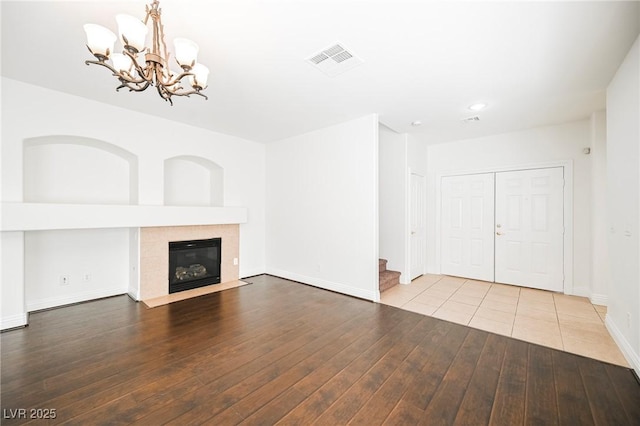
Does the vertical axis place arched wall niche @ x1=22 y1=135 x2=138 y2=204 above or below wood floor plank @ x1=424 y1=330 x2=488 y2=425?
above

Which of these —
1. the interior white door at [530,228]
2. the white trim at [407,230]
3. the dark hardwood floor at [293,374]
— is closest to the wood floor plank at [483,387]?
the dark hardwood floor at [293,374]

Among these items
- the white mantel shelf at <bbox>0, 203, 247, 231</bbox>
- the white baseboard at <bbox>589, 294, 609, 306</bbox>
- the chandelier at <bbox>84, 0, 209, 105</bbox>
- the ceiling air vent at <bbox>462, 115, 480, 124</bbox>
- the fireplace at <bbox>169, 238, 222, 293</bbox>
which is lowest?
the white baseboard at <bbox>589, 294, 609, 306</bbox>

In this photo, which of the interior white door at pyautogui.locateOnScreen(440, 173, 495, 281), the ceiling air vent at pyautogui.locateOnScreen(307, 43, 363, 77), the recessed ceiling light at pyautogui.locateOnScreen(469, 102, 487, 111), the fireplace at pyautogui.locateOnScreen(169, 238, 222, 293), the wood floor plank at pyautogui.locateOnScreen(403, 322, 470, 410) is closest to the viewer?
the wood floor plank at pyautogui.locateOnScreen(403, 322, 470, 410)

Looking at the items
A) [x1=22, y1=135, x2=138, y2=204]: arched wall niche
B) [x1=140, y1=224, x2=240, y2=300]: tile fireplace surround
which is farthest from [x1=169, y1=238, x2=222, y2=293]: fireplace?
[x1=22, y1=135, x2=138, y2=204]: arched wall niche

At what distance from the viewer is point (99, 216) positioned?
11.4 ft

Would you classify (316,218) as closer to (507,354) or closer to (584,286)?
(507,354)

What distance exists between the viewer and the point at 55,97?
3.29 meters

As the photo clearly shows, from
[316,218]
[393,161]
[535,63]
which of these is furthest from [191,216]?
[535,63]

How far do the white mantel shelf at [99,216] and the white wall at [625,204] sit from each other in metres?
5.14

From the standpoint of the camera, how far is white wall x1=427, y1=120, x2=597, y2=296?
165 inches

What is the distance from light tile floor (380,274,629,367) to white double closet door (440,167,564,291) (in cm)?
32

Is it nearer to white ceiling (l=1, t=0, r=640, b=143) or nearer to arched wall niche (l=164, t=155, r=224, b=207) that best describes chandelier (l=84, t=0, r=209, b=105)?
white ceiling (l=1, t=0, r=640, b=143)

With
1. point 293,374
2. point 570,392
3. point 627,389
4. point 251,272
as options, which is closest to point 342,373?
point 293,374

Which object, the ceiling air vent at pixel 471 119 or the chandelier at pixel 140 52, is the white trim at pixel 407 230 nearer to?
the ceiling air vent at pixel 471 119
